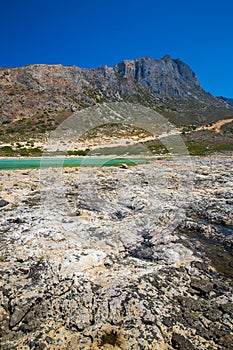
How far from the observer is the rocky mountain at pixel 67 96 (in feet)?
390

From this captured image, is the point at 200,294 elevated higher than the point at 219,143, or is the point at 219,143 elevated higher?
the point at 219,143

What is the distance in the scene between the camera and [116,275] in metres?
8.59

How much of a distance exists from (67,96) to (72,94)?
5307 millimetres

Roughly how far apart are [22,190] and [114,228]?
1082cm

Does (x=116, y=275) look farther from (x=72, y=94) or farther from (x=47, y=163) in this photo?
(x=72, y=94)

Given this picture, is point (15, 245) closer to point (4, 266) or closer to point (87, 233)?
point (4, 266)

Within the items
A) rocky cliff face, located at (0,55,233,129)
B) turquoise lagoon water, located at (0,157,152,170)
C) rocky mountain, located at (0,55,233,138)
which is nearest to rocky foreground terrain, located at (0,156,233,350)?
turquoise lagoon water, located at (0,157,152,170)

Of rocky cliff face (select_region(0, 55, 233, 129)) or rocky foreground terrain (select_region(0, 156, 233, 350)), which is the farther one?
rocky cliff face (select_region(0, 55, 233, 129))

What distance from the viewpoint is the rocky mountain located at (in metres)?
119

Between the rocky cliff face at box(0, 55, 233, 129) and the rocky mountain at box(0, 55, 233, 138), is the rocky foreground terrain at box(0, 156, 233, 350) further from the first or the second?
the rocky cliff face at box(0, 55, 233, 129)

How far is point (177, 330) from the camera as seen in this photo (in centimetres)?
636

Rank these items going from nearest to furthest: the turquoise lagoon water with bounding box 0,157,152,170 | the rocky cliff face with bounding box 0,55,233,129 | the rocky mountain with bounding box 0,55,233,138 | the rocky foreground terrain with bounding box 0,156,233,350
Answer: the rocky foreground terrain with bounding box 0,156,233,350 → the turquoise lagoon water with bounding box 0,157,152,170 → the rocky mountain with bounding box 0,55,233,138 → the rocky cliff face with bounding box 0,55,233,129

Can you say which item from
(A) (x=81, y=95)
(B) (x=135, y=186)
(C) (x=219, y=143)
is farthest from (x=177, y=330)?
(A) (x=81, y=95)

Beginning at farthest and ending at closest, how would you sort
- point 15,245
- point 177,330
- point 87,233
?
point 87,233, point 15,245, point 177,330
